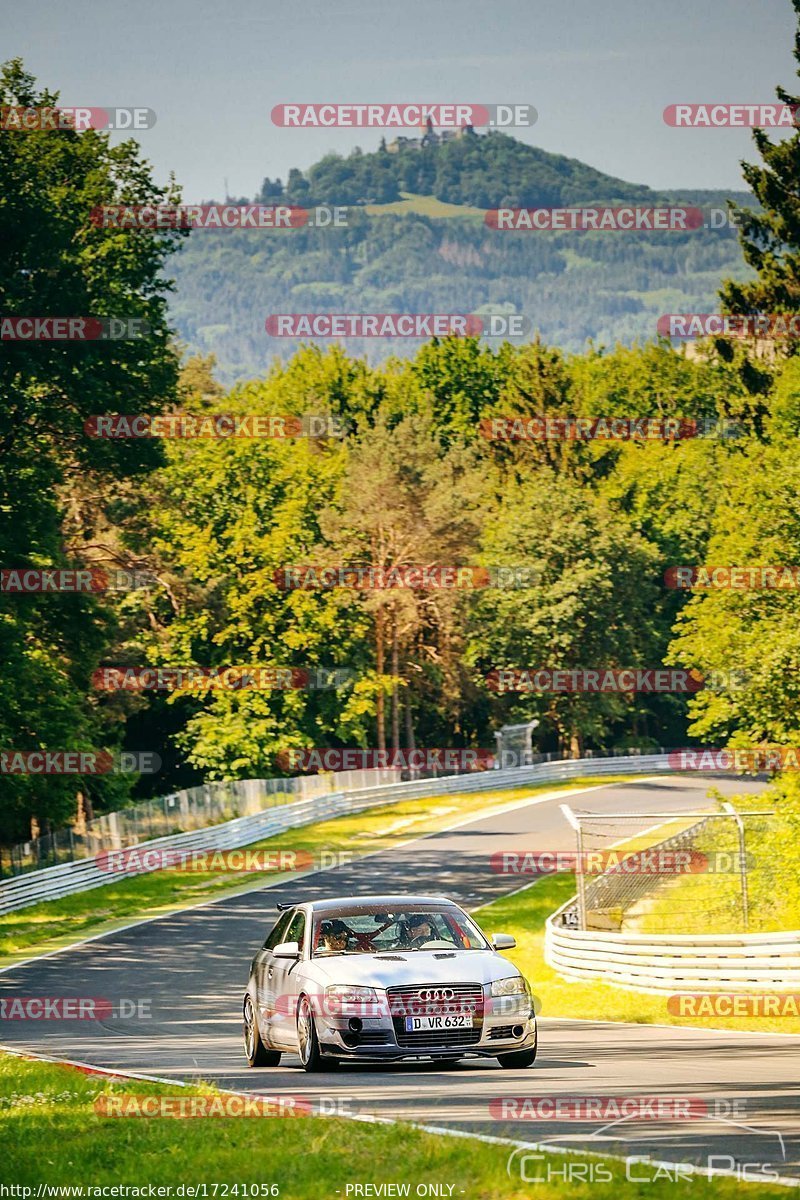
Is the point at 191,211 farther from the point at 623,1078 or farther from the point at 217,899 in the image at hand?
the point at 623,1078

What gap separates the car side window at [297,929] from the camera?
1469cm

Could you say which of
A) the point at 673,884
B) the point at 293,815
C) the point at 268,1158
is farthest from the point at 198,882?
the point at 268,1158

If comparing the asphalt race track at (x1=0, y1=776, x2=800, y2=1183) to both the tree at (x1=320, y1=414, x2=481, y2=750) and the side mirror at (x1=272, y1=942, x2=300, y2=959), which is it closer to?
the side mirror at (x1=272, y1=942, x2=300, y2=959)

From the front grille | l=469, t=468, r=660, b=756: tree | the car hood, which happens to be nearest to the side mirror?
the car hood

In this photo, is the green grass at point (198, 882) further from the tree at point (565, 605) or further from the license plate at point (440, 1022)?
the license plate at point (440, 1022)

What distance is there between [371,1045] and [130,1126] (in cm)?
291

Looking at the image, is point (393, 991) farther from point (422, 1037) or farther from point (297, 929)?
point (297, 929)

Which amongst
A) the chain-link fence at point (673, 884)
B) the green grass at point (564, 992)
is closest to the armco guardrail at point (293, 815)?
the green grass at point (564, 992)

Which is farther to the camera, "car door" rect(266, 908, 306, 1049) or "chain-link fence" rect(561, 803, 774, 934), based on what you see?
"chain-link fence" rect(561, 803, 774, 934)

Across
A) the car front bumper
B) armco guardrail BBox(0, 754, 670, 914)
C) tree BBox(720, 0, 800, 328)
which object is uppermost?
tree BBox(720, 0, 800, 328)

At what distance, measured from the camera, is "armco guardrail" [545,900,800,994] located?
786 inches

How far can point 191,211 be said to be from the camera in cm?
4562

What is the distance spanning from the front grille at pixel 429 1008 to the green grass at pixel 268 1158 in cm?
265

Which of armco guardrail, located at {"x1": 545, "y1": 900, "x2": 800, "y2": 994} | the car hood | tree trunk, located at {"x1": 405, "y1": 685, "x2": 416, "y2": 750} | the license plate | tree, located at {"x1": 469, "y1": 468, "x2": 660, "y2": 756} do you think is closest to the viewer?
the license plate
